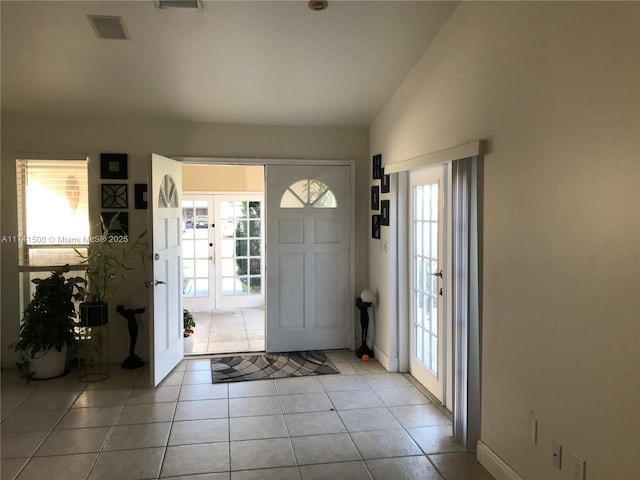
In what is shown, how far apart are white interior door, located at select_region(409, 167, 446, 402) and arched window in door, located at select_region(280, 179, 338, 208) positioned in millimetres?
1100

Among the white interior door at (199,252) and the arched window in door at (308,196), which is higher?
the arched window in door at (308,196)

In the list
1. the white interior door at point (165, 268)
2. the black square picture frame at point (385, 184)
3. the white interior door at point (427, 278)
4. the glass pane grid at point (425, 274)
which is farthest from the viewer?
the black square picture frame at point (385, 184)

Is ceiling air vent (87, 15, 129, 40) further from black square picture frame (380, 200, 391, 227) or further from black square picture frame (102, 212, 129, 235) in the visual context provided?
black square picture frame (380, 200, 391, 227)

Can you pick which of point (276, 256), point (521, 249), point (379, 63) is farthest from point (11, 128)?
point (521, 249)

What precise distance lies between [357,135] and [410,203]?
3.92 ft

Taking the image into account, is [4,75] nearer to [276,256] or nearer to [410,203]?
[276,256]

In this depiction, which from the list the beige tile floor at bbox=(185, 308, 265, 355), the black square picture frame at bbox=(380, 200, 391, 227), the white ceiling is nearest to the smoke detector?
the white ceiling

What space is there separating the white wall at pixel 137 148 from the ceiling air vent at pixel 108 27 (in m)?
1.47

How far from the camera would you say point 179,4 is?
3.19m

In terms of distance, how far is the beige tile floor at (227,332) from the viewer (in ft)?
18.1

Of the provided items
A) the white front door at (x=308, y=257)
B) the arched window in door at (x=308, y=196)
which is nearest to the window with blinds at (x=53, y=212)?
the white front door at (x=308, y=257)

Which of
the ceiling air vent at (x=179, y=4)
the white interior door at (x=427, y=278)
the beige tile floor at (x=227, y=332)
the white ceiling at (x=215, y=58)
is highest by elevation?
the ceiling air vent at (x=179, y=4)

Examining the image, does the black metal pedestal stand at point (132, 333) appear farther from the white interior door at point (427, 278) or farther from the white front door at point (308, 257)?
the white interior door at point (427, 278)

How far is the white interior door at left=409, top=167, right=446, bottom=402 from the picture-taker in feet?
12.9
